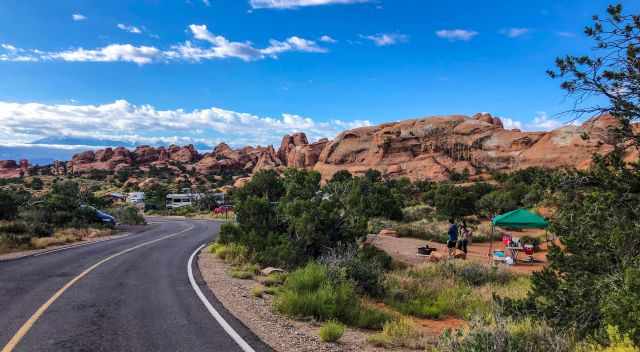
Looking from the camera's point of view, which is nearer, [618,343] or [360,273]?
[618,343]

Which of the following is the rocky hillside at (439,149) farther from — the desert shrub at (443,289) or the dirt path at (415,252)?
the desert shrub at (443,289)

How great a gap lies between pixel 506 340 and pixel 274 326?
3865mm

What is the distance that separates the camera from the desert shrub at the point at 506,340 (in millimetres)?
5652

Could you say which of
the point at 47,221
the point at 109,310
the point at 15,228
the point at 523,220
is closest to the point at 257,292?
the point at 109,310

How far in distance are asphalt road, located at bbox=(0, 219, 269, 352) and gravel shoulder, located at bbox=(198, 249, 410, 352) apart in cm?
26

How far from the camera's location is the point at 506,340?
5.81m

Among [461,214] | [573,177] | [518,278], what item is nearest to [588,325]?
[573,177]

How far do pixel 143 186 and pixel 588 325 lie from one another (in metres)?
109

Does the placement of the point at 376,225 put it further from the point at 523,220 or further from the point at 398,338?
the point at 398,338

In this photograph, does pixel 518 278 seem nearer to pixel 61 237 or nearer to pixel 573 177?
pixel 573 177

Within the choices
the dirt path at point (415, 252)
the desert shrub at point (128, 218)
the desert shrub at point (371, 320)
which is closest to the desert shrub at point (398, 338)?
the desert shrub at point (371, 320)

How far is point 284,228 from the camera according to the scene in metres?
19.0

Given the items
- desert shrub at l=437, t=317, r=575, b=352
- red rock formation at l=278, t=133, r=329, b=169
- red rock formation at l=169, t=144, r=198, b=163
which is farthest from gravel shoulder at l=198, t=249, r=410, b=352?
red rock formation at l=169, t=144, r=198, b=163

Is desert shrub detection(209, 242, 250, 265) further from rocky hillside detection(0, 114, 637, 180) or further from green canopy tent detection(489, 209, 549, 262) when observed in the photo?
rocky hillside detection(0, 114, 637, 180)
